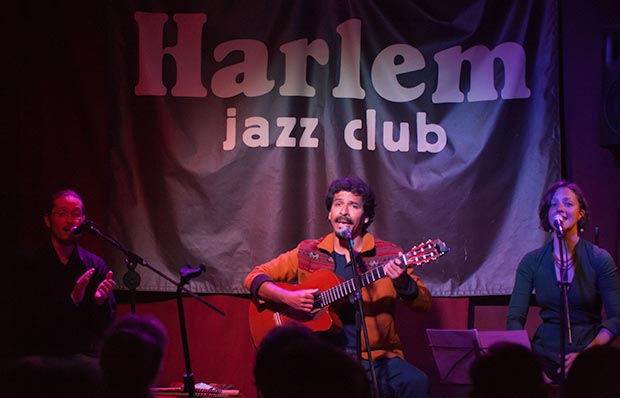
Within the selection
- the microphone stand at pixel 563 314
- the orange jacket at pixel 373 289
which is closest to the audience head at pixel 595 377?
the microphone stand at pixel 563 314

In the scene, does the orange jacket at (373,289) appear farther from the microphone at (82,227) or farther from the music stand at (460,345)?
the microphone at (82,227)

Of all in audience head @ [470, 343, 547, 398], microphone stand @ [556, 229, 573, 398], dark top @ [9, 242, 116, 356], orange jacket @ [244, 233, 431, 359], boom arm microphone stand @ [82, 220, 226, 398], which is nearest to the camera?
audience head @ [470, 343, 547, 398]

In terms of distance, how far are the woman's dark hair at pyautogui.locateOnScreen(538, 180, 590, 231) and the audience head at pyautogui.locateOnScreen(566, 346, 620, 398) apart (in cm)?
312

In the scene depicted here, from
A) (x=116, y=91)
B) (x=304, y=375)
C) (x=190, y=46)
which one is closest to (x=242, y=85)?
(x=190, y=46)

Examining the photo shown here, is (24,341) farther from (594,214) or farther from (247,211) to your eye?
(594,214)

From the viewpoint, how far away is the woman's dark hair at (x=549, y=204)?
5430mm

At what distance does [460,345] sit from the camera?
4758mm

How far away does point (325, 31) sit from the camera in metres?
6.25

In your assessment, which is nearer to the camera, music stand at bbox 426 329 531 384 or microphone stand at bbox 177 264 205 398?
music stand at bbox 426 329 531 384

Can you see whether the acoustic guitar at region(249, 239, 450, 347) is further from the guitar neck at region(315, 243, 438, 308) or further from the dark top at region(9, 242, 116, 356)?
the dark top at region(9, 242, 116, 356)

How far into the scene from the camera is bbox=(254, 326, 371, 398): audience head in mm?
2258

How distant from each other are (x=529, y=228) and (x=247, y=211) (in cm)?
216

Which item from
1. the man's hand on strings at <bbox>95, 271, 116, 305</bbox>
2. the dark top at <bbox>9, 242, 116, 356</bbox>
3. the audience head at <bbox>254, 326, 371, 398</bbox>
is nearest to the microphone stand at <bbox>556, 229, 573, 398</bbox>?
the audience head at <bbox>254, 326, 371, 398</bbox>

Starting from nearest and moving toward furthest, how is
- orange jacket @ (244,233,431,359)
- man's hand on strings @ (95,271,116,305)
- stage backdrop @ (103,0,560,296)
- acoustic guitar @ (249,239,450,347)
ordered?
acoustic guitar @ (249,239,450,347)
orange jacket @ (244,233,431,359)
man's hand on strings @ (95,271,116,305)
stage backdrop @ (103,0,560,296)
